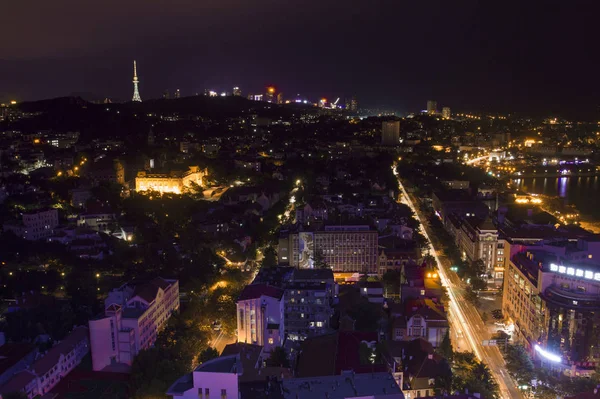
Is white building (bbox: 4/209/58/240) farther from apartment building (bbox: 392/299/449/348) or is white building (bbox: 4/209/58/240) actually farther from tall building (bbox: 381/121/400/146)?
tall building (bbox: 381/121/400/146)

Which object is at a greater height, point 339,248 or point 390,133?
point 390,133

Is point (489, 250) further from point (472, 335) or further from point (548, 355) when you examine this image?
point (548, 355)

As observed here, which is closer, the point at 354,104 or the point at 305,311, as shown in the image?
the point at 305,311

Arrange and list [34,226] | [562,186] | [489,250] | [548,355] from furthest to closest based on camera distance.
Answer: [562,186], [34,226], [489,250], [548,355]

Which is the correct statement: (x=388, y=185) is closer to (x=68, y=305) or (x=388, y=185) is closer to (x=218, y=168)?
(x=218, y=168)

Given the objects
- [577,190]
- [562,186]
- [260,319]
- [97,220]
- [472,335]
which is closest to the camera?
[260,319]

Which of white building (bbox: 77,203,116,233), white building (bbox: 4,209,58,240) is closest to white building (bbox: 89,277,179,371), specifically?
white building (bbox: 4,209,58,240)

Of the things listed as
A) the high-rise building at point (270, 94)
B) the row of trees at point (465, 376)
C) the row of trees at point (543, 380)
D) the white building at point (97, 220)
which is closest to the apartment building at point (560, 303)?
the row of trees at point (543, 380)

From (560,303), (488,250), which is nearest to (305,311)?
(560,303)

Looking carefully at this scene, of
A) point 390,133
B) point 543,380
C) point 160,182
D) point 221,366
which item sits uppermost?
point 390,133
